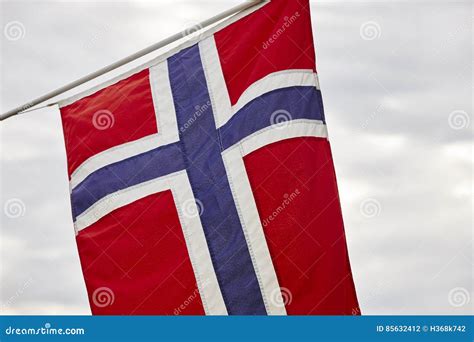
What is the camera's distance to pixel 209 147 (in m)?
6.93

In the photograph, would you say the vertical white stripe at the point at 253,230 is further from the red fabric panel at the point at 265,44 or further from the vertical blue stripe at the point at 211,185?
the red fabric panel at the point at 265,44

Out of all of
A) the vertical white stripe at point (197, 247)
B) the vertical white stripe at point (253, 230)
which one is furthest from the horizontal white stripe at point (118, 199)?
the vertical white stripe at point (253, 230)

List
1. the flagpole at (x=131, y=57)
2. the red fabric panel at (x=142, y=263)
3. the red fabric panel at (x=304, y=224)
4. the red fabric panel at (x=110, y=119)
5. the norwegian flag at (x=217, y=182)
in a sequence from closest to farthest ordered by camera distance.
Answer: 1. the red fabric panel at (x=304, y=224)
2. the norwegian flag at (x=217, y=182)
3. the red fabric panel at (x=142, y=263)
4. the flagpole at (x=131, y=57)
5. the red fabric panel at (x=110, y=119)

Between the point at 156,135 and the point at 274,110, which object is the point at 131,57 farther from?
the point at 274,110

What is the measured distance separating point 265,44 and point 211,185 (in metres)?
1.11

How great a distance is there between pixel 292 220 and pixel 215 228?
630 mm

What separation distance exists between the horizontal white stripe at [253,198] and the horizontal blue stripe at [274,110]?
51mm

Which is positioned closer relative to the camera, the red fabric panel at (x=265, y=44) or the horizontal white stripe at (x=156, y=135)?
the red fabric panel at (x=265, y=44)

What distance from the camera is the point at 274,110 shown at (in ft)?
22.0

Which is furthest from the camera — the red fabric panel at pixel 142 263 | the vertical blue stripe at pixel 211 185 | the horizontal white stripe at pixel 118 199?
the horizontal white stripe at pixel 118 199

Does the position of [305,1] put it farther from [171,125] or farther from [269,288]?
[269,288]

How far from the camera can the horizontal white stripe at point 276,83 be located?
6.65 m

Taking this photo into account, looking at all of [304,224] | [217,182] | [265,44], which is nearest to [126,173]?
[217,182]

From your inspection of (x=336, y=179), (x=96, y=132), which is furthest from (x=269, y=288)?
(x=96, y=132)
